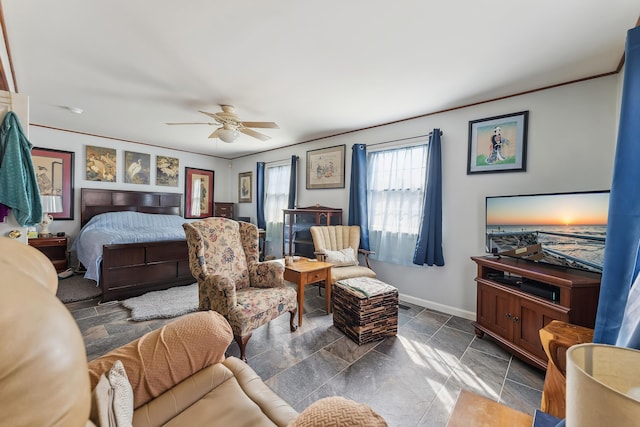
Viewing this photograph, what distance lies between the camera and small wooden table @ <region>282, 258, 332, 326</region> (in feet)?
8.59

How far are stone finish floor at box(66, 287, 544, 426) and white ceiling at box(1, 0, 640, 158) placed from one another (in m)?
2.45

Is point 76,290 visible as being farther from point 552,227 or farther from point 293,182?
point 552,227

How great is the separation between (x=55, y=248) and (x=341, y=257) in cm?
474

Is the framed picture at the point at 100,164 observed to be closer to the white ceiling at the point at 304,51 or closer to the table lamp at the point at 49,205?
the table lamp at the point at 49,205

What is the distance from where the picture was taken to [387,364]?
80.6 inches

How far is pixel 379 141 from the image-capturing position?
3.69 meters

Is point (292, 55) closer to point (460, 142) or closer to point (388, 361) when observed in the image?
point (460, 142)

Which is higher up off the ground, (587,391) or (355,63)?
(355,63)

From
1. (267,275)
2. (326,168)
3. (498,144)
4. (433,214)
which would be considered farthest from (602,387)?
(326,168)

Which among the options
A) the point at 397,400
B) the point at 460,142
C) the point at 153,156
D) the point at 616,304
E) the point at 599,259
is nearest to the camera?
the point at 616,304

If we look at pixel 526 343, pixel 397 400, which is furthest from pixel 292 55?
→ pixel 526 343

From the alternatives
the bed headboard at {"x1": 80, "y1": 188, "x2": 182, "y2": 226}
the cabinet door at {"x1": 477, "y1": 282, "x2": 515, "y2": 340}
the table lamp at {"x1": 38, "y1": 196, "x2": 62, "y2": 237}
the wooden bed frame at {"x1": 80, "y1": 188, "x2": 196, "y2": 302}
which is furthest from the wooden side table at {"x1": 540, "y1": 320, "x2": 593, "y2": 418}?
the bed headboard at {"x1": 80, "y1": 188, "x2": 182, "y2": 226}

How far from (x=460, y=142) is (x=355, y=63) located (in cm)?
165

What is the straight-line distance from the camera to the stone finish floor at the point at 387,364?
1670 mm
